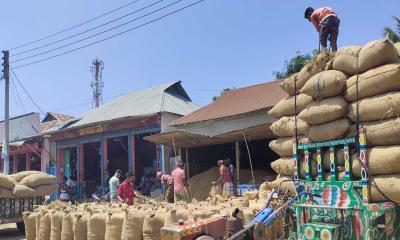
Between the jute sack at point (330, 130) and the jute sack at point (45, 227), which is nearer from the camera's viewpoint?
the jute sack at point (330, 130)

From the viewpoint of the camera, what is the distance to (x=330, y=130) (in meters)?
5.44

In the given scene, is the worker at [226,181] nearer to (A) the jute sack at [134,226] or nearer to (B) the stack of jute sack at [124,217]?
(B) the stack of jute sack at [124,217]

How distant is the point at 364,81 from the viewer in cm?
532

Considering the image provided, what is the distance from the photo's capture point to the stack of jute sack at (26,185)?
12.6 m

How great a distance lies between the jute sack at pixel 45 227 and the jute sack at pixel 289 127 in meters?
4.77

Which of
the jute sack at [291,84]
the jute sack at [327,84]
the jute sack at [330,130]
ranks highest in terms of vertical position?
the jute sack at [291,84]

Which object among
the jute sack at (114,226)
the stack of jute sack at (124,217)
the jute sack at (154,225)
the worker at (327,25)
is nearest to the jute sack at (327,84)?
the stack of jute sack at (124,217)

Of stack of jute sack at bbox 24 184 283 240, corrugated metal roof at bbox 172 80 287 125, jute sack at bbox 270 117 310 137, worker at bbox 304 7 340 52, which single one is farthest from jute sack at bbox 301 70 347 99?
corrugated metal roof at bbox 172 80 287 125

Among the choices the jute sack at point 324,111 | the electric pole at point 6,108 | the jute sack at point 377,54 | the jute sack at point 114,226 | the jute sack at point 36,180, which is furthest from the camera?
the electric pole at point 6,108

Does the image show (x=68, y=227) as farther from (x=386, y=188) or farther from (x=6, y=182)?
(x=386, y=188)

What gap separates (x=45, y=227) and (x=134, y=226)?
2588 mm

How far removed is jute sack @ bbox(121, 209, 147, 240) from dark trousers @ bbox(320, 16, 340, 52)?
4.08 metres

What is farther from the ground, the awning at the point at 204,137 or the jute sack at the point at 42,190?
the awning at the point at 204,137

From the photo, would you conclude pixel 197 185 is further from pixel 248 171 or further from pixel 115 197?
pixel 115 197
